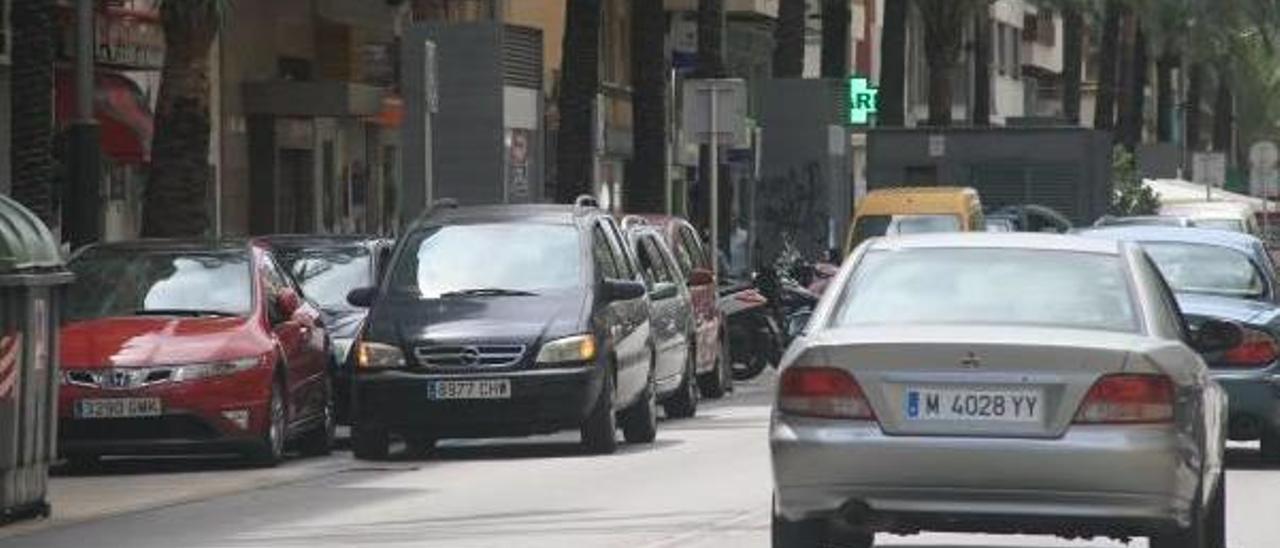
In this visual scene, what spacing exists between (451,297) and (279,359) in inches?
48.9

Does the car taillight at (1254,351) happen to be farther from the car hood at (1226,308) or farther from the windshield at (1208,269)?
the windshield at (1208,269)

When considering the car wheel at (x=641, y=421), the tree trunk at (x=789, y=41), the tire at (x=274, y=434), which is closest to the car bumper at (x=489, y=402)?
the tire at (x=274, y=434)

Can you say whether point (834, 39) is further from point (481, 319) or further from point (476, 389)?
point (476, 389)

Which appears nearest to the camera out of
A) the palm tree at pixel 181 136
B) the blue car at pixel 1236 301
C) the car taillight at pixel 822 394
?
the car taillight at pixel 822 394

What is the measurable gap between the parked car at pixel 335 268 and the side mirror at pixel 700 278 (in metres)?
3.14

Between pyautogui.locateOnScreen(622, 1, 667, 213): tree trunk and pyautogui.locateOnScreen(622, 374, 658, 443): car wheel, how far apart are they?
58.4ft

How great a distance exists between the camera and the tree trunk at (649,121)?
1532 inches

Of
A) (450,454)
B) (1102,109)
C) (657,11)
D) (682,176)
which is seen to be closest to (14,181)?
(450,454)

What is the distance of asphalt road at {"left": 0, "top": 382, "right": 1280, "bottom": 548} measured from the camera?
566 inches

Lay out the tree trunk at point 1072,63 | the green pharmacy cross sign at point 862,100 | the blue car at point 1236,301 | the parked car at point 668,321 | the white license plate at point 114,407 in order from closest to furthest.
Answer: the blue car at point 1236,301, the white license plate at point 114,407, the parked car at point 668,321, the green pharmacy cross sign at point 862,100, the tree trunk at point 1072,63

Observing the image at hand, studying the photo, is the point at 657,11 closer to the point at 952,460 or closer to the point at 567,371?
the point at 567,371

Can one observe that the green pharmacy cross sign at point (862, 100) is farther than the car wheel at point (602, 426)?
Yes

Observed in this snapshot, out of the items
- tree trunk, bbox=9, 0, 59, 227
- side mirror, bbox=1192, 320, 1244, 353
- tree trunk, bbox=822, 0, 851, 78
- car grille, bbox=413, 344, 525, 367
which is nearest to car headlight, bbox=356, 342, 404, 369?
car grille, bbox=413, 344, 525, 367

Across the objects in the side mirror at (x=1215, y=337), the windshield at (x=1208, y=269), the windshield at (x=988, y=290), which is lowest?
the windshield at (x=1208, y=269)
